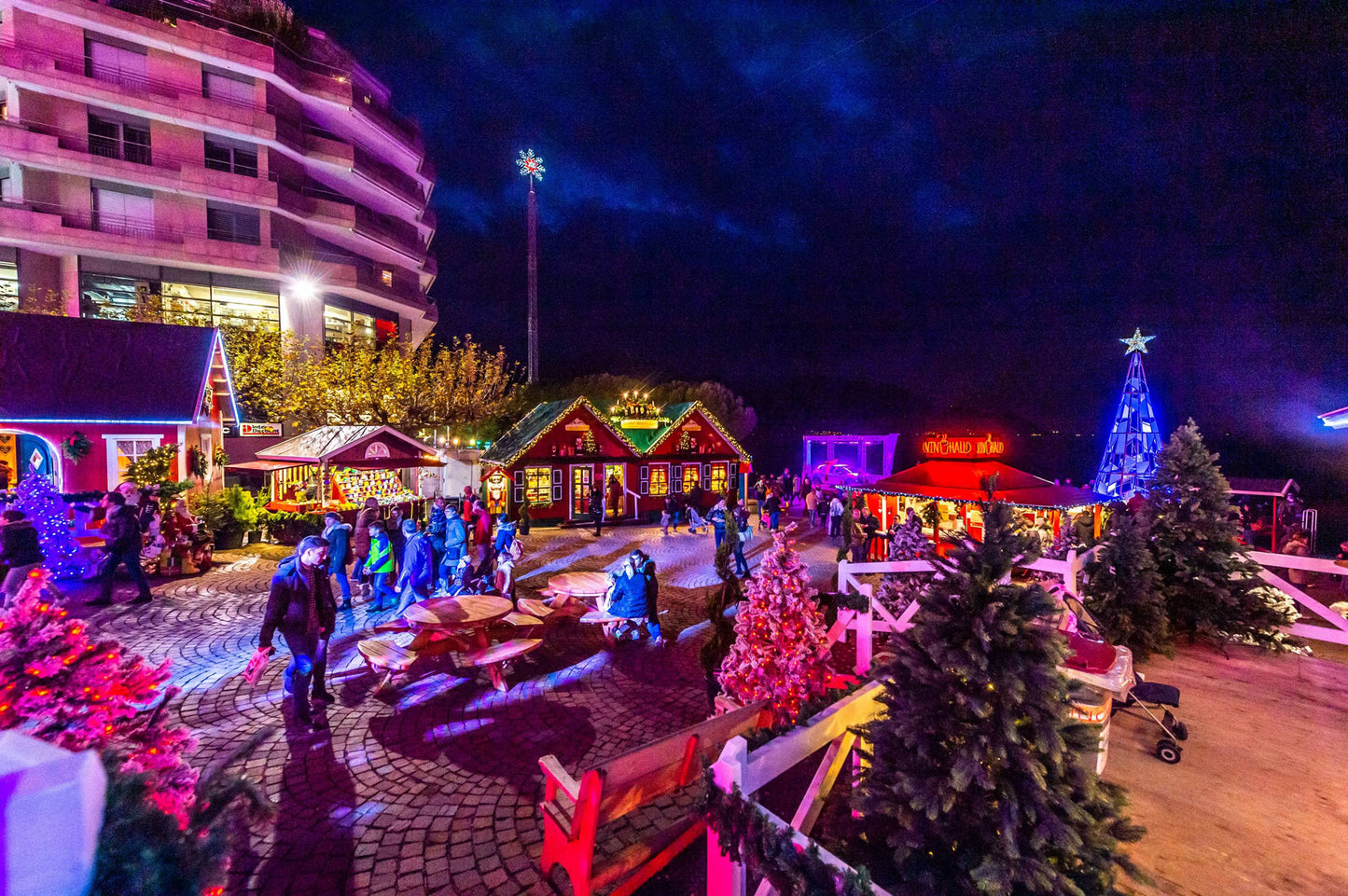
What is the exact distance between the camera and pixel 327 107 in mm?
24953

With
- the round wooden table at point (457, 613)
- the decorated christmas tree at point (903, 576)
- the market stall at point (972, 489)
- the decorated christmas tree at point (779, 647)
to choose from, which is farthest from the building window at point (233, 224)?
Result: the decorated christmas tree at point (903, 576)

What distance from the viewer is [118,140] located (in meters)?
21.1

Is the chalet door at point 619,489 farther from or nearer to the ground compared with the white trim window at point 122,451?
nearer to the ground

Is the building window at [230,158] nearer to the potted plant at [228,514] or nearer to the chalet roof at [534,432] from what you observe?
the chalet roof at [534,432]

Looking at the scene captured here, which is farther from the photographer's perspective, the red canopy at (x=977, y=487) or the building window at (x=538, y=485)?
the building window at (x=538, y=485)

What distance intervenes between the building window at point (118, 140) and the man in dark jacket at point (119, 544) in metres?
21.9

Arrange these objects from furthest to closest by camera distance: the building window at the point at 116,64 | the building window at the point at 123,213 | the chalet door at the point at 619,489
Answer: the building window at the point at 123,213 → the chalet door at the point at 619,489 → the building window at the point at 116,64

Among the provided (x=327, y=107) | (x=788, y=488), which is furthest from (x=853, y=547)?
(x=327, y=107)

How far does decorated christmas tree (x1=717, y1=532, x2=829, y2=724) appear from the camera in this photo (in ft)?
15.5

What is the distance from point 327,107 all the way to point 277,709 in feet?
99.3

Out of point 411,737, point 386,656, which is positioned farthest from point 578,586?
point 411,737

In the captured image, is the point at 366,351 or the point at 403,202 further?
the point at 403,202

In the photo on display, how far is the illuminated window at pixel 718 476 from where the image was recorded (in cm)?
2334

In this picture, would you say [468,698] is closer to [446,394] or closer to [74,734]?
[74,734]
